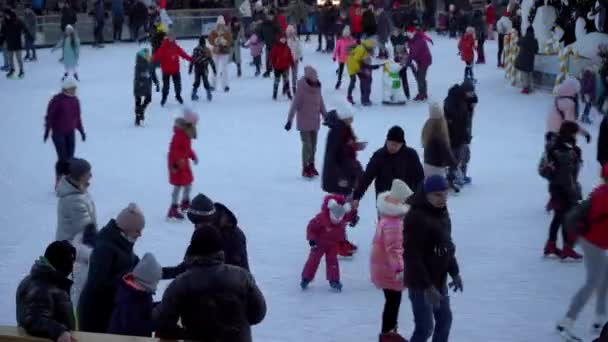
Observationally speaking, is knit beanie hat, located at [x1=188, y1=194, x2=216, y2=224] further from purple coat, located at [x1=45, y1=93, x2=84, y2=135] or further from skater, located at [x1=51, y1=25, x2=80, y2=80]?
skater, located at [x1=51, y1=25, x2=80, y2=80]

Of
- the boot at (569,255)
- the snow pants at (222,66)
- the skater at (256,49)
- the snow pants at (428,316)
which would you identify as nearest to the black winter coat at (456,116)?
the boot at (569,255)

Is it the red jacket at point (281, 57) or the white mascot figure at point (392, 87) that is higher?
the red jacket at point (281, 57)

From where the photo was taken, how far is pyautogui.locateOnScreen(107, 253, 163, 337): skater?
16.4 ft

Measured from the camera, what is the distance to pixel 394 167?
807 centimetres

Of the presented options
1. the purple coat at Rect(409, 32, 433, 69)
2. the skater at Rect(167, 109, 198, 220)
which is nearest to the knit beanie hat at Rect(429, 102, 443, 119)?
the skater at Rect(167, 109, 198, 220)

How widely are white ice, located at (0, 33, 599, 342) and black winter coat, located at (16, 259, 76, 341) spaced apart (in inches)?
83.4

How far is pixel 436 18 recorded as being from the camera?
106 feet

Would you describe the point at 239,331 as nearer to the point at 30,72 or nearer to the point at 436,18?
the point at 30,72

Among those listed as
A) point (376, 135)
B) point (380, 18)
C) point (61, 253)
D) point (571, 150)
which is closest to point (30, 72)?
point (380, 18)

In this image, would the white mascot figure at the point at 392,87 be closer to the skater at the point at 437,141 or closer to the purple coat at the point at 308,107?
the purple coat at the point at 308,107

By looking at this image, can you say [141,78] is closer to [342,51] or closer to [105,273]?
[342,51]

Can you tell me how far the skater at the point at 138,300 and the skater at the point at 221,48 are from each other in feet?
46.8

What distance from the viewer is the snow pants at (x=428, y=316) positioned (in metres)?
5.76

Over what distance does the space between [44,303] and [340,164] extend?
4.60m
